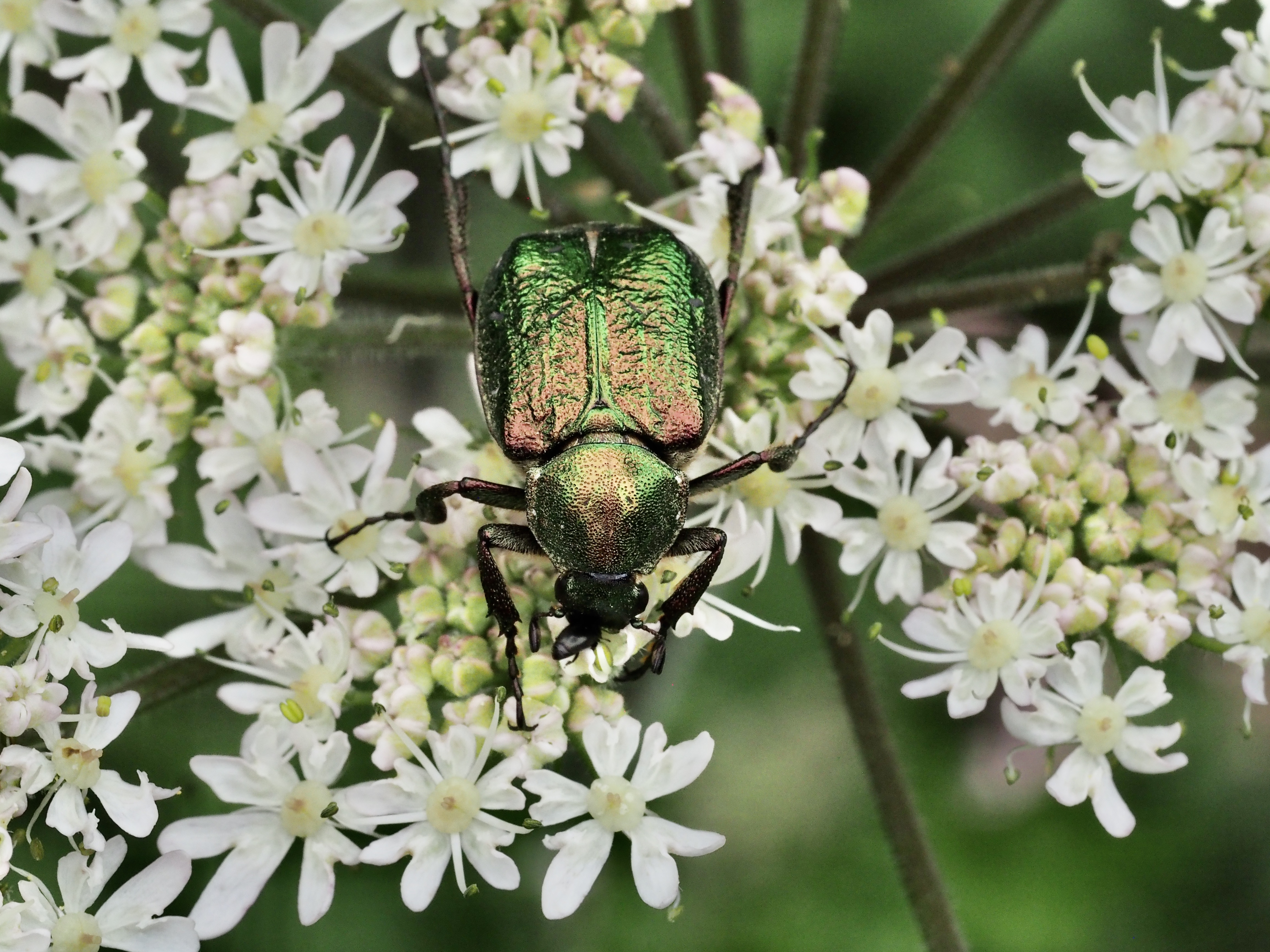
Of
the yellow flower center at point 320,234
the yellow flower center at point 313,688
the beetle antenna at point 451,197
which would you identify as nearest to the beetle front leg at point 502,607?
the yellow flower center at point 313,688

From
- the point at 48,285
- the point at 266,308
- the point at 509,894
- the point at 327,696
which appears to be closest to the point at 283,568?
the point at 327,696

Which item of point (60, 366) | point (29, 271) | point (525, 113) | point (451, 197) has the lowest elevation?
point (60, 366)

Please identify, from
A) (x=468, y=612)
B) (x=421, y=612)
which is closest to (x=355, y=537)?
(x=421, y=612)

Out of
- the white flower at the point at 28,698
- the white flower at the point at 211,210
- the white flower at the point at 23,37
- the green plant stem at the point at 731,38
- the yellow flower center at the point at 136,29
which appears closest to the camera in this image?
the white flower at the point at 28,698

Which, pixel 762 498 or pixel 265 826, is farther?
pixel 762 498

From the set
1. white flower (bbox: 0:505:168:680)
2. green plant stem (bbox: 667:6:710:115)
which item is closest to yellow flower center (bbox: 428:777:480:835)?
white flower (bbox: 0:505:168:680)

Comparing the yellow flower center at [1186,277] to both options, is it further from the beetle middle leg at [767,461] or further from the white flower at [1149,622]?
the beetle middle leg at [767,461]

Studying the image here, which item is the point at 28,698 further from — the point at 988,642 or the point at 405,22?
the point at 988,642

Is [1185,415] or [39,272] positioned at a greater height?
[39,272]
